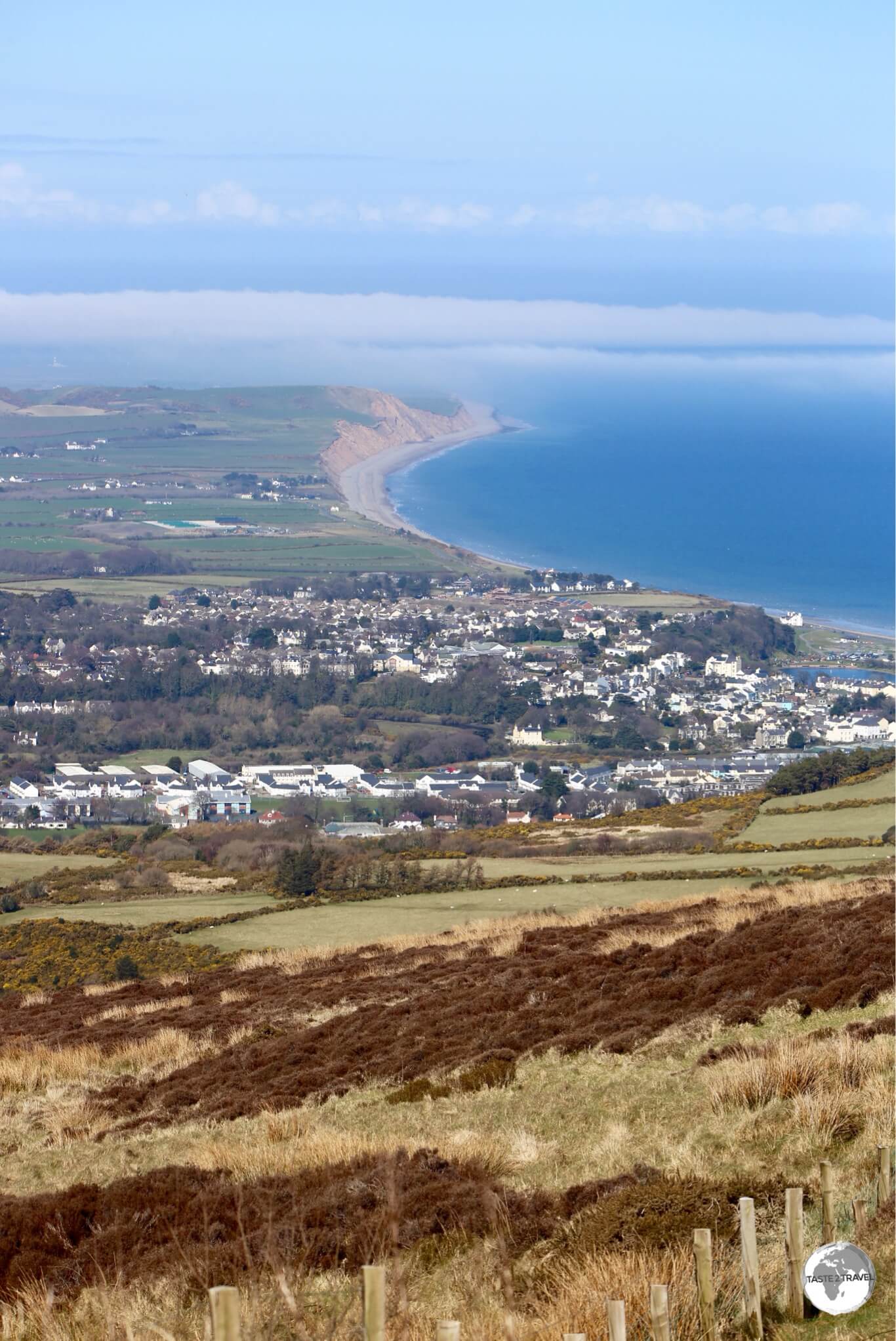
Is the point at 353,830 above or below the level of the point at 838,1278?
below

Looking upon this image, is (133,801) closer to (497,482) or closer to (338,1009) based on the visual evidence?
(338,1009)

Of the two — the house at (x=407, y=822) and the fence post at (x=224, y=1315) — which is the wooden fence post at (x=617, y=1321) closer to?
the fence post at (x=224, y=1315)

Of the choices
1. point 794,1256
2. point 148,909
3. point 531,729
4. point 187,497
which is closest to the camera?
point 794,1256

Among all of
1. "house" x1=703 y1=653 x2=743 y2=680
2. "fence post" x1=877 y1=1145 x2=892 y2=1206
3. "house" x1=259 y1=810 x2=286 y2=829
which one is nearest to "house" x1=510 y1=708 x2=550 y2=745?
"house" x1=703 y1=653 x2=743 y2=680

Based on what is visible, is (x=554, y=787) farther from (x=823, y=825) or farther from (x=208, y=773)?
(x=823, y=825)

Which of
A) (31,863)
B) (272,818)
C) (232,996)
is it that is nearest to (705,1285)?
(232,996)

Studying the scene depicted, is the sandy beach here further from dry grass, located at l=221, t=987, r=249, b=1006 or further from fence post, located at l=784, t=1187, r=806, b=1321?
fence post, located at l=784, t=1187, r=806, b=1321
